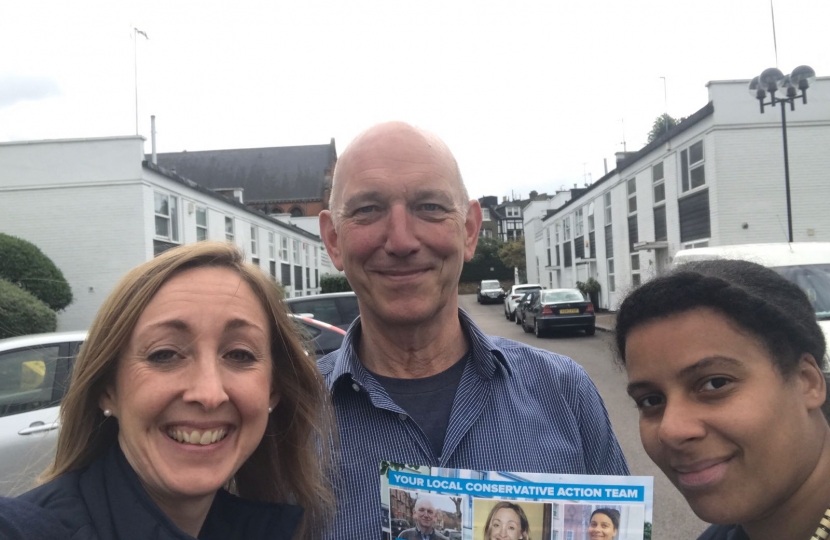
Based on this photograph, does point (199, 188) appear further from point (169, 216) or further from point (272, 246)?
point (272, 246)

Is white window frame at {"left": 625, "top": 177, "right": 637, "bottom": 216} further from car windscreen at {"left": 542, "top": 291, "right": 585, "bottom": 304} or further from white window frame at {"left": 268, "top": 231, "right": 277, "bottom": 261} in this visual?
white window frame at {"left": 268, "top": 231, "right": 277, "bottom": 261}

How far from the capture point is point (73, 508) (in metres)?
1.41

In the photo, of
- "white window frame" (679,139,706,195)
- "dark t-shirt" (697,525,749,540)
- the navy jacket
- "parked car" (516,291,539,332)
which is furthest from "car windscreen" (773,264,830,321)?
"parked car" (516,291,539,332)

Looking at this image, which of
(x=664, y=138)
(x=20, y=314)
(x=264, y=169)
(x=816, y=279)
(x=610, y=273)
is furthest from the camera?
(x=264, y=169)

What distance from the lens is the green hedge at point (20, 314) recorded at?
12.4 metres

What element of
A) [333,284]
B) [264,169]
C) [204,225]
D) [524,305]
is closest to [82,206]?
[204,225]

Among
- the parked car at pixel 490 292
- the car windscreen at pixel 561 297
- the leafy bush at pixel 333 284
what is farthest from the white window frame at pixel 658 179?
the parked car at pixel 490 292

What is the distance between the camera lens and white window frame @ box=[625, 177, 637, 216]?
25403mm

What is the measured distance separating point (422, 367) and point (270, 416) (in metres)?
0.51

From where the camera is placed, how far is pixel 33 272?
16.2 m

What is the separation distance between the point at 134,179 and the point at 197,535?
18.9 meters

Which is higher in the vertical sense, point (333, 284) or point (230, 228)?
point (230, 228)

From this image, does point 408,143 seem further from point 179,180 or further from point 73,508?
point 179,180

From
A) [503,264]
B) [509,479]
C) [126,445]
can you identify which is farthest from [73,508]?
[503,264]
